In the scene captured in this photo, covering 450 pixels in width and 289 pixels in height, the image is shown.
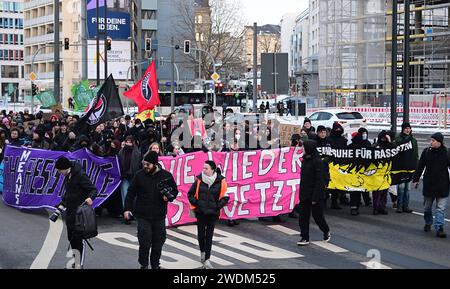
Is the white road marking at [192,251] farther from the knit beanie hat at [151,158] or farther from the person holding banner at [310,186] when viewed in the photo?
the knit beanie hat at [151,158]

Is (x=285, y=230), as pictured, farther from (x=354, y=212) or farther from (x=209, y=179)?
(x=209, y=179)

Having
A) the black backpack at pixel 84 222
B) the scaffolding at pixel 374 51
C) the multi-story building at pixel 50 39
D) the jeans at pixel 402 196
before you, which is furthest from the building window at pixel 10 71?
the black backpack at pixel 84 222

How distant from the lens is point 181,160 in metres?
13.3

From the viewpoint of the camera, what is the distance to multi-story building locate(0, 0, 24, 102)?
13100cm

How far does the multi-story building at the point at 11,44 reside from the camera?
430ft

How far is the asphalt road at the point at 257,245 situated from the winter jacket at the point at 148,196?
113cm

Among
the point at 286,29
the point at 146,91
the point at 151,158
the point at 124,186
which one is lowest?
the point at 124,186

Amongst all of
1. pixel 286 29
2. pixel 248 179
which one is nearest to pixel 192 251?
pixel 248 179

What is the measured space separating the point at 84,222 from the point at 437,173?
6112mm

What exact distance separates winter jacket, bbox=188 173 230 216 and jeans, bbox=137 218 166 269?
0.77m

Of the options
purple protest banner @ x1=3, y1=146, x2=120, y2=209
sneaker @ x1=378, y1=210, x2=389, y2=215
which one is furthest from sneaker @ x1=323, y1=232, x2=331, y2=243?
purple protest banner @ x1=3, y1=146, x2=120, y2=209

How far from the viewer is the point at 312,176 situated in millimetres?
11312

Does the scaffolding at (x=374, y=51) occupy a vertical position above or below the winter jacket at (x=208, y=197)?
above
